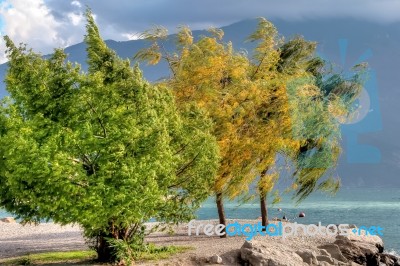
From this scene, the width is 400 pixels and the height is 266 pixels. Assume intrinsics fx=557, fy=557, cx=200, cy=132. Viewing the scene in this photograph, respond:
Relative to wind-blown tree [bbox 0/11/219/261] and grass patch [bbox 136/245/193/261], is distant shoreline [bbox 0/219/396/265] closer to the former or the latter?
grass patch [bbox 136/245/193/261]

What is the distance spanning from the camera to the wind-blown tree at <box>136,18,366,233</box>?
26.8 meters

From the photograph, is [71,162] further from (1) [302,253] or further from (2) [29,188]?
(1) [302,253]

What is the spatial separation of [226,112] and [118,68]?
26.3 feet

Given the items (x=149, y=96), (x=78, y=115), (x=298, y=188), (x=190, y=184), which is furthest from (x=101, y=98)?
(x=298, y=188)

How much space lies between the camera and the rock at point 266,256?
65.4 ft

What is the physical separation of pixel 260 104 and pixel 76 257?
445 inches

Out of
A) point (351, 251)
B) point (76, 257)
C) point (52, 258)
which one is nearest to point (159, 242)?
point (76, 257)

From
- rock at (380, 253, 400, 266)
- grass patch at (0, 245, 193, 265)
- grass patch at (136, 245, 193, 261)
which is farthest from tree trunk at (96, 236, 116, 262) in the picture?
rock at (380, 253, 400, 266)

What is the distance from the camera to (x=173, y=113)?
2172cm

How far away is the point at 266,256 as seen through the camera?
794 inches

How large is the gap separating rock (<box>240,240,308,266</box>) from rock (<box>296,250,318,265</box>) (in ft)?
1.38

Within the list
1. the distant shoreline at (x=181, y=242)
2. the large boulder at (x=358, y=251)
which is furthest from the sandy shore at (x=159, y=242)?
the large boulder at (x=358, y=251)

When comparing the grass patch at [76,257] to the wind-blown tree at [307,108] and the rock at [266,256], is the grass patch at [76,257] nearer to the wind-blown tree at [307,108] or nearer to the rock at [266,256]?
the rock at [266,256]
